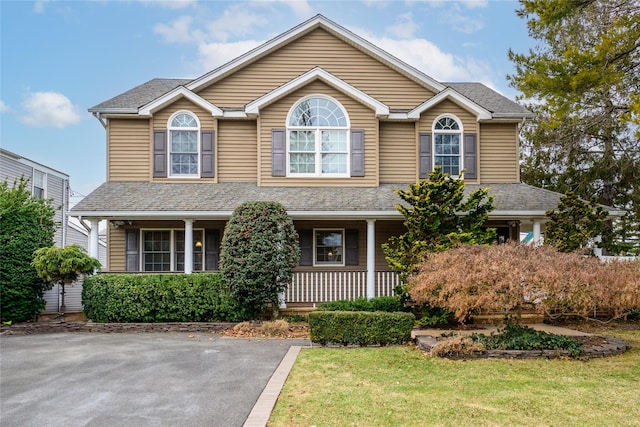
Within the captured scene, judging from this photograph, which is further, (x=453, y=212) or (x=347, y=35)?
(x=347, y=35)

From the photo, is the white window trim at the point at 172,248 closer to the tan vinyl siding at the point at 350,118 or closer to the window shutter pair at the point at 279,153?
the tan vinyl siding at the point at 350,118

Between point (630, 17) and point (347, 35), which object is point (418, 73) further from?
point (630, 17)

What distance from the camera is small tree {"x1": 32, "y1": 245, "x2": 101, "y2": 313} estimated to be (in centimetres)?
1122

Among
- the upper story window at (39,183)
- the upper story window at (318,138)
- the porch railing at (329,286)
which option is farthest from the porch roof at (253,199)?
the upper story window at (39,183)

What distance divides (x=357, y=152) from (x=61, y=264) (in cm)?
875

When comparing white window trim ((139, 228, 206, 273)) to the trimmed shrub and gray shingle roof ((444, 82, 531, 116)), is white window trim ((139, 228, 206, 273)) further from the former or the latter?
gray shingle roof ((444, 82, 531, 116))

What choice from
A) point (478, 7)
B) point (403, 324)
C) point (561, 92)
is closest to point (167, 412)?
point (403, 324)

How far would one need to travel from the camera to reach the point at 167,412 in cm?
534

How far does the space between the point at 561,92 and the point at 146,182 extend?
38.6 feet

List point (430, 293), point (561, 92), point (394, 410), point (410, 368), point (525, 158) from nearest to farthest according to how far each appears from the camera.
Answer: point (394, 410)
point (410, 368)
point (430, 293)
point (561, 92)
point (525, 158)

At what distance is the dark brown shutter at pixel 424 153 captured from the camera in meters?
14.4

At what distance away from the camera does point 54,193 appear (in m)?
22.0

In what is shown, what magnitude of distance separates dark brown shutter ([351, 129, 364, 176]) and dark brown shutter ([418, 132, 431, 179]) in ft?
6.29

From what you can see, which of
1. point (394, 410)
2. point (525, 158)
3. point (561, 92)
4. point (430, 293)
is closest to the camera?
point (394, 410)
